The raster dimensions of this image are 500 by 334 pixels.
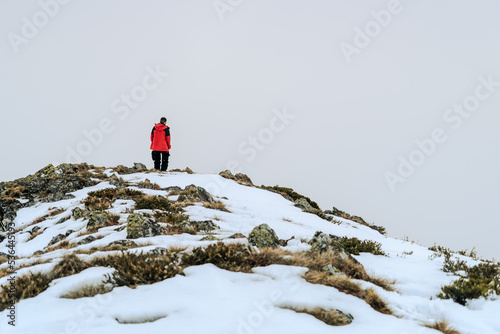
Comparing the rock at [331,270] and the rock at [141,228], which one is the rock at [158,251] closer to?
the rock at [141,228]

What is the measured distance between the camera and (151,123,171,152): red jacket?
60.9 feet

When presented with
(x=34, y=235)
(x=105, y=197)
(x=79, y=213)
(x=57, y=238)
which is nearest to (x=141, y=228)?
(x=57, y=238)

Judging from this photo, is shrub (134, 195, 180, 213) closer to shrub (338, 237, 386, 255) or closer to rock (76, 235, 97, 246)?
rock (76, 235, 97, 246)

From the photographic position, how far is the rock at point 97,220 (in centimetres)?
795

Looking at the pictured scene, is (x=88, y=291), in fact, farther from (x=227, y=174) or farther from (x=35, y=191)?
(x=227, y=174)

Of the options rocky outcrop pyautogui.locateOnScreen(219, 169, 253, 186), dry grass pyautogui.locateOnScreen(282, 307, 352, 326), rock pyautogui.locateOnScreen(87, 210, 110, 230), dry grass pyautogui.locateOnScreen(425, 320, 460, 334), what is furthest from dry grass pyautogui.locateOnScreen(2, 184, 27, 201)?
dry grass pyautogui.locateOnScreen(425, 320, 460, 334)

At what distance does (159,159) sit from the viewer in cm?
2031

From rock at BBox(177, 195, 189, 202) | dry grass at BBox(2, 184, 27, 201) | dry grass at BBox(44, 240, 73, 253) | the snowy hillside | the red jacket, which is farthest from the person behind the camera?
the red jacket

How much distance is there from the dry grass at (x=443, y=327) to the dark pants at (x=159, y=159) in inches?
699

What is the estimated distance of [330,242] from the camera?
680 centimetres

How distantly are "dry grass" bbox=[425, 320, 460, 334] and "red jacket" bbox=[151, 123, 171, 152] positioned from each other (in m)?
16.9

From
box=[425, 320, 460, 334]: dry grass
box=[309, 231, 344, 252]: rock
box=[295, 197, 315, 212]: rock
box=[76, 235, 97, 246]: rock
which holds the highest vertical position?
box=[309, 231, 344, 252]: rock

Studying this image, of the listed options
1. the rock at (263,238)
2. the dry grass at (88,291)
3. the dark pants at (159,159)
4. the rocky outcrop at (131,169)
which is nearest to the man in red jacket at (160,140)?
the dark pants at (159,159)

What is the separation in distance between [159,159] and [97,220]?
12462mm
